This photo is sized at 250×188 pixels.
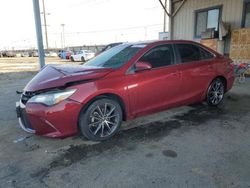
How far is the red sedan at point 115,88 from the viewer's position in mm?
2957

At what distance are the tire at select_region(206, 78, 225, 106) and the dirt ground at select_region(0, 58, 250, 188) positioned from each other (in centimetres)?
66

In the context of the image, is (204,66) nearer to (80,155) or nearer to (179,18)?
(80,155)

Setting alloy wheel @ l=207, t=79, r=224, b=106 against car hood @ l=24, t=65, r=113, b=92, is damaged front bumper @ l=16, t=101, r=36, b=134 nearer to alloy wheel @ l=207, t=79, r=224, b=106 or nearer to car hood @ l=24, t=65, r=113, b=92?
car hood @ l=24, t=65, r=113, b=92

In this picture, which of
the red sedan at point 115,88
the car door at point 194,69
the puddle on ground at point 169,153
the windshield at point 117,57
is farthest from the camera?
the car door at point 194,69

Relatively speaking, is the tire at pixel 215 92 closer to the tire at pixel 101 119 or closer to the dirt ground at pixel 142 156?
the dirt ground at pixel 142 156

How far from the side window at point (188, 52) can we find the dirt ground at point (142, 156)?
1140mm

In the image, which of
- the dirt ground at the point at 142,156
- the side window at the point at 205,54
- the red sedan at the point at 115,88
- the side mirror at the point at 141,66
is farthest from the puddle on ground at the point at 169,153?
the side window at the point at 205,54

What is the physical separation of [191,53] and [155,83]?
3.90 ft

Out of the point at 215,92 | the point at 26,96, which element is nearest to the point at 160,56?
the point at 215,92

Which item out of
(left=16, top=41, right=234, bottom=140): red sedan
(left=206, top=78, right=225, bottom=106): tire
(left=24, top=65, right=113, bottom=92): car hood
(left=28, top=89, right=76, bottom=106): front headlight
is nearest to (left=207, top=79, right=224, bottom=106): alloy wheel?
(left=206, top=78, right=225, bottom=106): tire

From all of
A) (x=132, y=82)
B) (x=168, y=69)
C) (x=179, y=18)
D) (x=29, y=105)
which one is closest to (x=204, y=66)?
(x=168, y=69)

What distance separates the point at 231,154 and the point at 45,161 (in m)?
2.38

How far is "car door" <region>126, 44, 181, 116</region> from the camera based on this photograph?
137 inches

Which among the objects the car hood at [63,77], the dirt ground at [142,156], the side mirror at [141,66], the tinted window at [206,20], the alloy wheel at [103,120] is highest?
the tinted window at [206,20]
